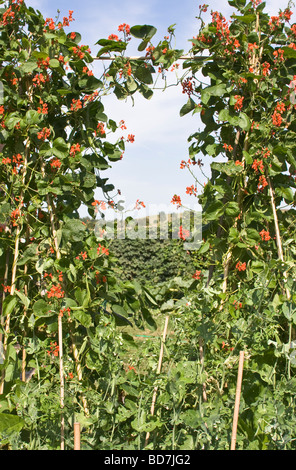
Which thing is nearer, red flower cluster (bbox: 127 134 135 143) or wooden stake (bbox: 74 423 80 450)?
wooden stake (bbox: 74 423 80 450)

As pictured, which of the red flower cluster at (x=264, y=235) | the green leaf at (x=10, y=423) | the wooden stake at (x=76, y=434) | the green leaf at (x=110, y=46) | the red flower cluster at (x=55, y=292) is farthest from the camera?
the green leaf at (x=110, y=46)

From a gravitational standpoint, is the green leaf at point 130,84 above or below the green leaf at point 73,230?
above

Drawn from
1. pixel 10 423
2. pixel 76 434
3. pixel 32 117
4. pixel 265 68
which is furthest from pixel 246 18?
pixel 10 423

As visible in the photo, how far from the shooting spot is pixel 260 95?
2.61 meters

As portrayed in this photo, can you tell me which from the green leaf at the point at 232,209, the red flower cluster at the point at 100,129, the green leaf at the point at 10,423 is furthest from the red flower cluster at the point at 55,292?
the green leaf at the point at 232,209

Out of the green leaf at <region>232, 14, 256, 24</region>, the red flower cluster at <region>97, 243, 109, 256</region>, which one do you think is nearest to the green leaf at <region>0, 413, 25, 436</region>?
the red flower cluster at <region>97, 243, 109, 256</region>

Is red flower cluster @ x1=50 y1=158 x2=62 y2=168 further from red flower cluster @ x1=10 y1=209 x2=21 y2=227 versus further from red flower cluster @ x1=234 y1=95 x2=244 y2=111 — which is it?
red flower cluster @ x1=234 y1=95 x2=244 y2=111

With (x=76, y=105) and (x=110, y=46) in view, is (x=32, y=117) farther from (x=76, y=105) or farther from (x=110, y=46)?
(x=110, y=46)

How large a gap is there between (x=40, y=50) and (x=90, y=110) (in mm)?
388

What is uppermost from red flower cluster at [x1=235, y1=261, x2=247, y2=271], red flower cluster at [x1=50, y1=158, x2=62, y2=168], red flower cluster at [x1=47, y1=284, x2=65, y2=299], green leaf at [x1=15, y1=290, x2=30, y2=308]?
red flower cluster at [x1=50, y1=158, x2=62, y2=168]

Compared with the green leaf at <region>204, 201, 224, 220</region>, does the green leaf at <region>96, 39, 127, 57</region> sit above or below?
above

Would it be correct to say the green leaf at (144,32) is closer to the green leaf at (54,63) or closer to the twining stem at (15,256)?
the green leaf at (54,63)

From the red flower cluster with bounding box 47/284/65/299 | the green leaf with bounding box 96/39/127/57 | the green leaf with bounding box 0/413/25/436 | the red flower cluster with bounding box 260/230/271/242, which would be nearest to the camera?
the green leaf with bounding box 0/413/25/436
